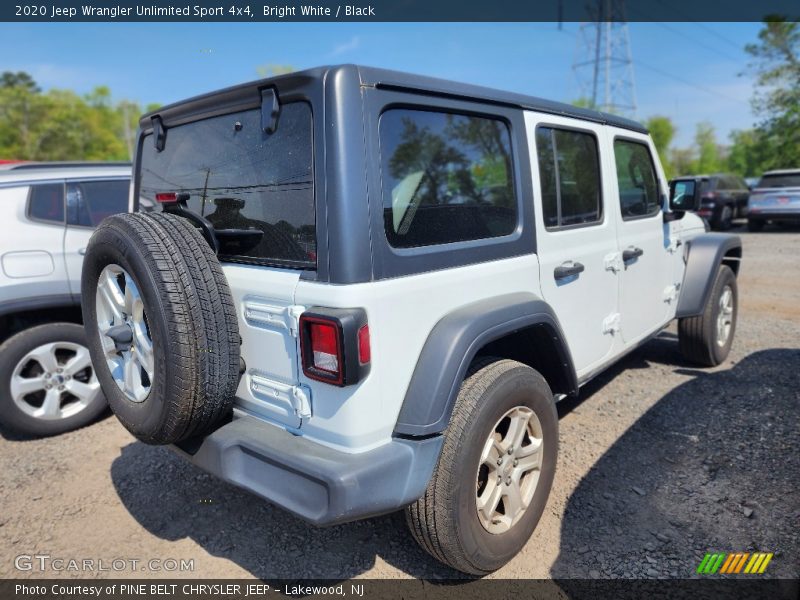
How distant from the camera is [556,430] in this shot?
260 centimetres

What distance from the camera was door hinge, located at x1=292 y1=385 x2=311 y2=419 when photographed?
78.8 inches

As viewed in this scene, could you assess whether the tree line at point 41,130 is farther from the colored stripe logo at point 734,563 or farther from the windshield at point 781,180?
the colored stripe logo at point 734,563

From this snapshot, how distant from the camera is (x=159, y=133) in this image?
2.69m

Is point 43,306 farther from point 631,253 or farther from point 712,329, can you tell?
point 712,329

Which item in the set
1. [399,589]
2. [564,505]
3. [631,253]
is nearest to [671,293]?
[631,253]

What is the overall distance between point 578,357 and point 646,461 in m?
0.83

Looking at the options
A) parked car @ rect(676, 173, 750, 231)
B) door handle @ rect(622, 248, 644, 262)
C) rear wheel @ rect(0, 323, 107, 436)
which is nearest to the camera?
door handle @ rect(622, 248, 644, 262)

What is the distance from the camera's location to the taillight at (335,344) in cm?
180

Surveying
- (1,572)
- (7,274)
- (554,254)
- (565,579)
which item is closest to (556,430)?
(565,579)

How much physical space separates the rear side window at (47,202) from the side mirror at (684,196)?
4.46 meters

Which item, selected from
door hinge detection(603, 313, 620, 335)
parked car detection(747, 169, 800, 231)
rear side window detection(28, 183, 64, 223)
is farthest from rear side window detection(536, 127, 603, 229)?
parked car detection(747, 169, 800, 231)

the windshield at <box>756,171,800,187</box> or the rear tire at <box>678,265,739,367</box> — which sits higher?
the windshield at <box>756,171,800,187</box>

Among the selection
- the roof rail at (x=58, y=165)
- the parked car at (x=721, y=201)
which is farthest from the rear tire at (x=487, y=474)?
the parked car at (x=721, y=201)

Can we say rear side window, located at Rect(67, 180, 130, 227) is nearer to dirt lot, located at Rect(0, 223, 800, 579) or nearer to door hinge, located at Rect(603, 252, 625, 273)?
dirt lot, located at Rect(0, 223, 800, 579)
